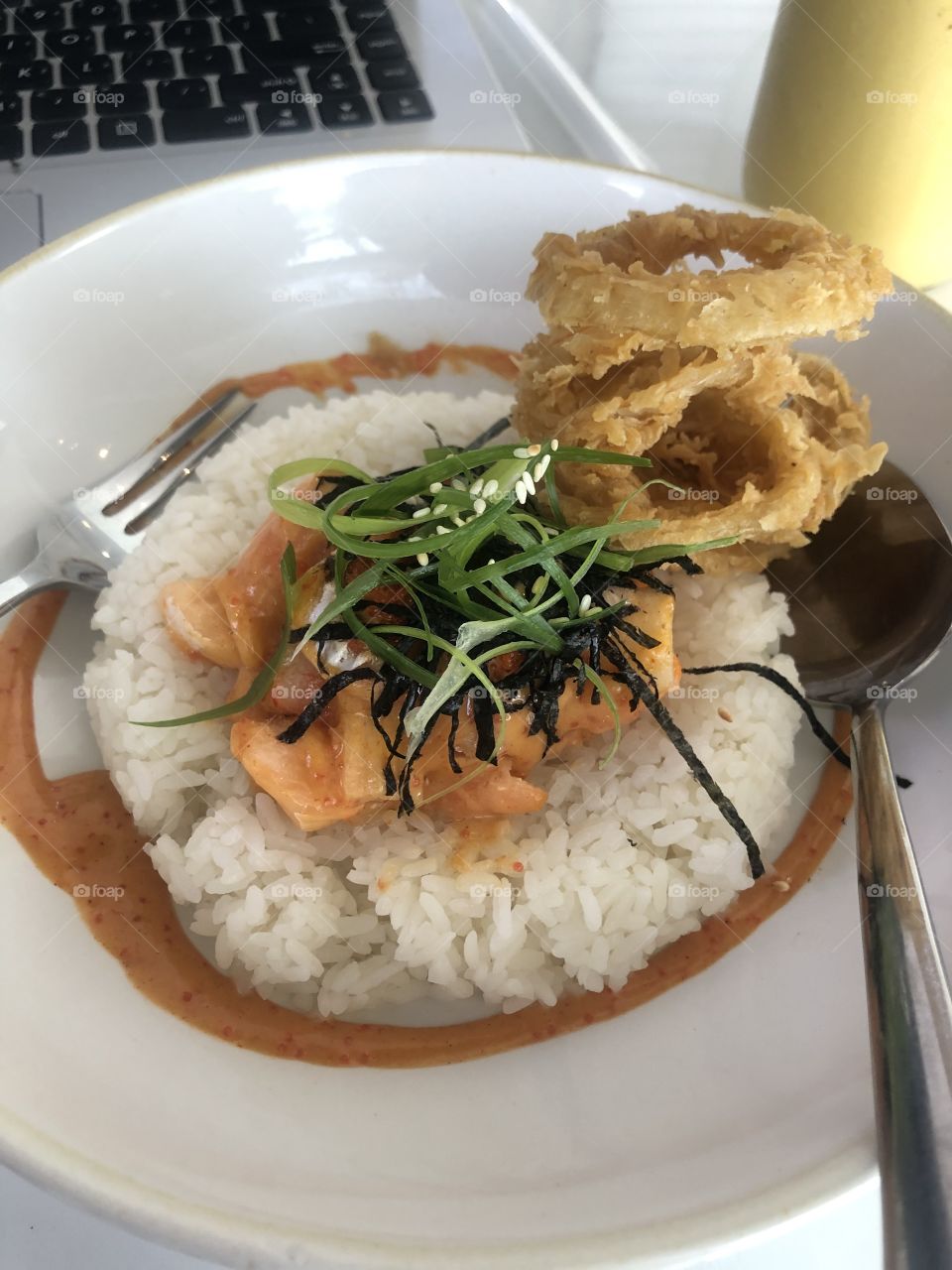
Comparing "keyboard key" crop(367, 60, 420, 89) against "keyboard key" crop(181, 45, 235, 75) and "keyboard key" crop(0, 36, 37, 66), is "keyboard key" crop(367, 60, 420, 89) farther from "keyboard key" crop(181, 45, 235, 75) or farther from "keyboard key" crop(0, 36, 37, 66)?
"keyboard key" crop(0, 36, 37, 66)

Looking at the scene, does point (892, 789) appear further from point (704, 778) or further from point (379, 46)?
point (379, 46)

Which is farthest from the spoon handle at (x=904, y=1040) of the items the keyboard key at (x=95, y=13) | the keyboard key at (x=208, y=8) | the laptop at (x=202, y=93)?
the keyboard key at (x=95, y=13)

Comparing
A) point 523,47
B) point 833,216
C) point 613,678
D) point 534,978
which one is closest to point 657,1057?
point 534,978

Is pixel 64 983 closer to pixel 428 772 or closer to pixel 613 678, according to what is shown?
pixel 428 772

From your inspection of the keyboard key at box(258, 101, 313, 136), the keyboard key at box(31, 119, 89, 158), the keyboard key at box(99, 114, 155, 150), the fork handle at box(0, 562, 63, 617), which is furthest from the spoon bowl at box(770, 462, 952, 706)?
the keyboard key at box(31, 119, 89, 158)

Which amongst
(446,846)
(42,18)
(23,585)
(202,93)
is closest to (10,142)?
(202,93)

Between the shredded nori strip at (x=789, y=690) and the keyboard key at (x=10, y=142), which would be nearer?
the shredded nori strip at (x=789, y=690)

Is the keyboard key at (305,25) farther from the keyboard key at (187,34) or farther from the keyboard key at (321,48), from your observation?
the keyboard key at (187,34)
